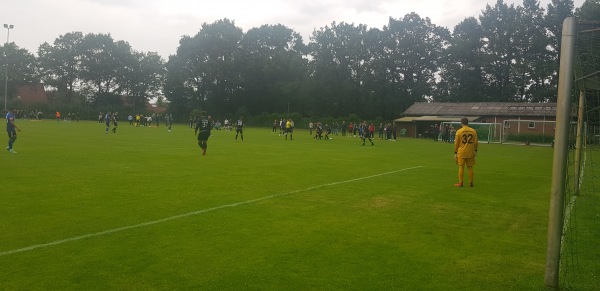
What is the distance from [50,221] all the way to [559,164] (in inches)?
275

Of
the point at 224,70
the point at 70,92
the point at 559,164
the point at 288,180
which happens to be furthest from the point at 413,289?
the point at 70,92

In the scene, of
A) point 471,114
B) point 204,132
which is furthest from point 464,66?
point 204,132

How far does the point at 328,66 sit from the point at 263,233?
70.5 meters

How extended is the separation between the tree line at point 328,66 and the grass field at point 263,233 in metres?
63.3

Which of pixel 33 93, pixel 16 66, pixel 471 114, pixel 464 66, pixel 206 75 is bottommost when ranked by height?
pixel 471 114

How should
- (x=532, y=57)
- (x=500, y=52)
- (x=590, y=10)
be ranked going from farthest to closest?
(x=500, y=52) < (x=532, y=57) < (x=590, y=10)

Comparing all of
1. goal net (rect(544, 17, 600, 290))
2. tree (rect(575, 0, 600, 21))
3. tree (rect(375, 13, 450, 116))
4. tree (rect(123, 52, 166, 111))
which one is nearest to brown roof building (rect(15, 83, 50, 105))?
tree (rect(123, 52, 166, 111))

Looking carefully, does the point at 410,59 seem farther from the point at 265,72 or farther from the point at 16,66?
the point at 16,66

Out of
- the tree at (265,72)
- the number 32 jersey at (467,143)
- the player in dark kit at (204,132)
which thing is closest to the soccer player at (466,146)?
the number 32 jersey at (467,143)

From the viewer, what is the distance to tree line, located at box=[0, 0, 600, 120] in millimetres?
70062

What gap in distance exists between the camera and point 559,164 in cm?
462

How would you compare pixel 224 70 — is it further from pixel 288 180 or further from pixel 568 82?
pixel 568 82

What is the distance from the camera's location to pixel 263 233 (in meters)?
6.54

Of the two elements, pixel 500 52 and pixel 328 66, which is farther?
pixel 328 66
